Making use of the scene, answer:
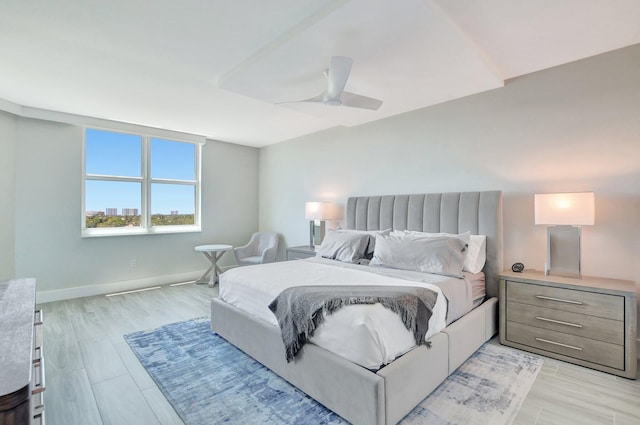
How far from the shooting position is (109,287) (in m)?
4.50

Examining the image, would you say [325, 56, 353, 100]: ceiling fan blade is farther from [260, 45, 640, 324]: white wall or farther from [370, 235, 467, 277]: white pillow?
[260, 45, 640, 324]: white wall

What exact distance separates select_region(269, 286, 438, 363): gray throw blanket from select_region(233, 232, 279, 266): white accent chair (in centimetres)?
286

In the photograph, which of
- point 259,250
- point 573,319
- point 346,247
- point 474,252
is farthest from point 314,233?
point 573,319

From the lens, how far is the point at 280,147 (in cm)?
582

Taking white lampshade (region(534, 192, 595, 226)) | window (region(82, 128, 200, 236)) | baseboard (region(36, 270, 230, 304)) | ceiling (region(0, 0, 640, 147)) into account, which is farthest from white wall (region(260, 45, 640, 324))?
baseboard (region(36, 270, 230, 304))

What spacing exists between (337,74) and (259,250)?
396 centimetres

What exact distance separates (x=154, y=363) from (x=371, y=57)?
302cm

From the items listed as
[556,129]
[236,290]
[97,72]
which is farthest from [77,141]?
[556,129]

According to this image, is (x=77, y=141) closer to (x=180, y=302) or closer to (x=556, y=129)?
(x=180, y=302)

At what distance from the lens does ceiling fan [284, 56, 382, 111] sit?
2.18 meters

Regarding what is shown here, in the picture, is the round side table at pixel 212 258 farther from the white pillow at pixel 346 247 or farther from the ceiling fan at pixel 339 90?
the ceiling fan at pixel 339 90

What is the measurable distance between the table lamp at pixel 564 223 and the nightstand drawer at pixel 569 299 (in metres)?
0.30

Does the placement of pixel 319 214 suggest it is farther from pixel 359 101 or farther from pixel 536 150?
pixel 536 150

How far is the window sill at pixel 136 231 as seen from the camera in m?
4.43
